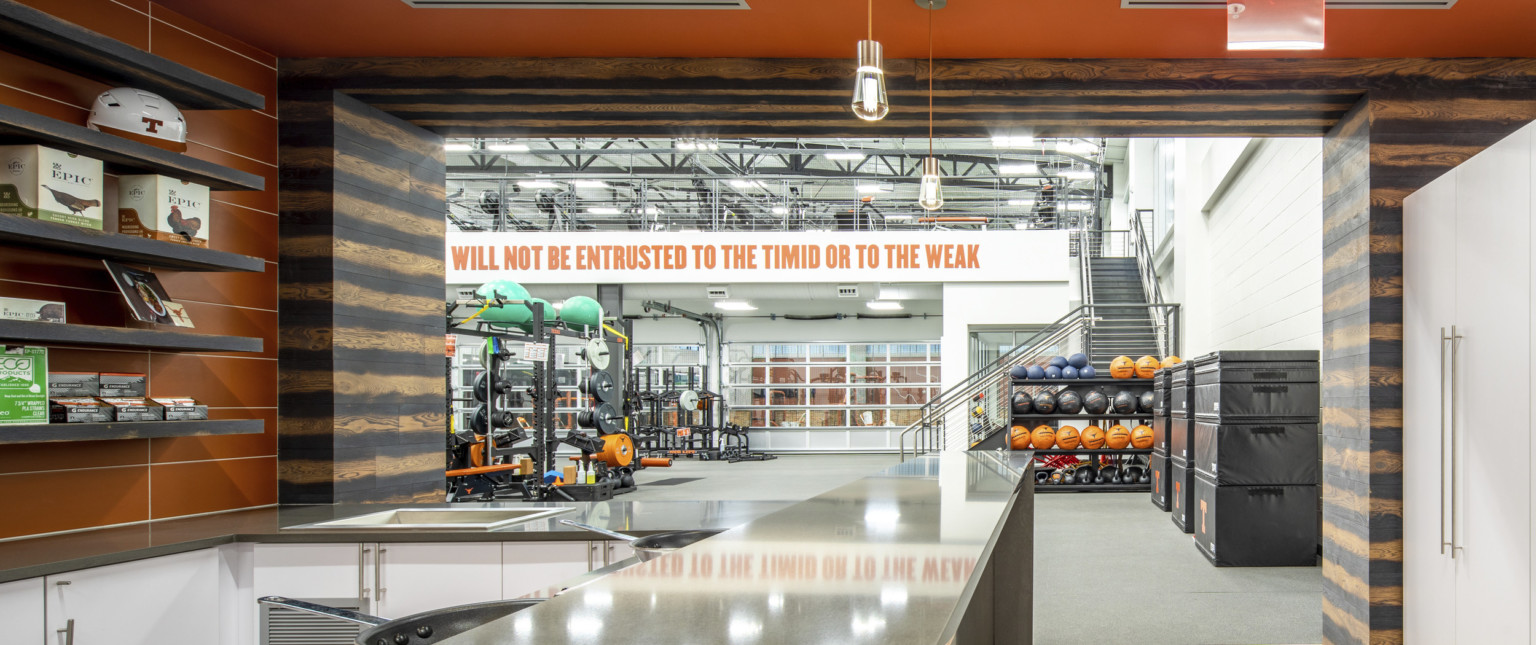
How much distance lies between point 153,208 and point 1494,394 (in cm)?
439

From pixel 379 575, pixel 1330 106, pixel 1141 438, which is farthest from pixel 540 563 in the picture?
pixel 1141 438

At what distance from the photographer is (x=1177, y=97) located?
3895 mm

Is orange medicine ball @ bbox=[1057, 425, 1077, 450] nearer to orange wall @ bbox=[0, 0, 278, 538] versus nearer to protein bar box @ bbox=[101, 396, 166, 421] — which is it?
orange wall @ bbox=[0, 0, 278, 538]

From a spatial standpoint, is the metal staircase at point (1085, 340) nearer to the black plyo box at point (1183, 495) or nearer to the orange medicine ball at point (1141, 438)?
the orange medicine ball at point (1141, 438)

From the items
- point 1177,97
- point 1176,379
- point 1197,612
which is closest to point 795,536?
point 1177,97

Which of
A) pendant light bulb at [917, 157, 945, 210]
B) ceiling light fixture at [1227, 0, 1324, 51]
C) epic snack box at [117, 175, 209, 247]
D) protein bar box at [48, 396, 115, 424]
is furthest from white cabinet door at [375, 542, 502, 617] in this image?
ceiling light fixture at [1227, 0, 1324, 51]

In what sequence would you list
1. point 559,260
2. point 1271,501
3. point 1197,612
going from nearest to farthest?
1. point 1197,612
2. point 1271,501
3. point 559,260

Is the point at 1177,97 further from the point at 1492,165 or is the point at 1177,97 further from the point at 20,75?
the point at 20,75

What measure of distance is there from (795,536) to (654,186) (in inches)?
691

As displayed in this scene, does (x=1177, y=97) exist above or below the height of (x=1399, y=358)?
above

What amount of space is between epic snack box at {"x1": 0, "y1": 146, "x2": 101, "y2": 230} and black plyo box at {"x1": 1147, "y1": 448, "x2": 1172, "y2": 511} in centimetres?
920

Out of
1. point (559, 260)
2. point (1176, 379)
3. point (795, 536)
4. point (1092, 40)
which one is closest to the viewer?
point (795, 536)

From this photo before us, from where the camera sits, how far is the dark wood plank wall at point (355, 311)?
3689 mm

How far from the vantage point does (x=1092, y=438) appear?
11.0m
